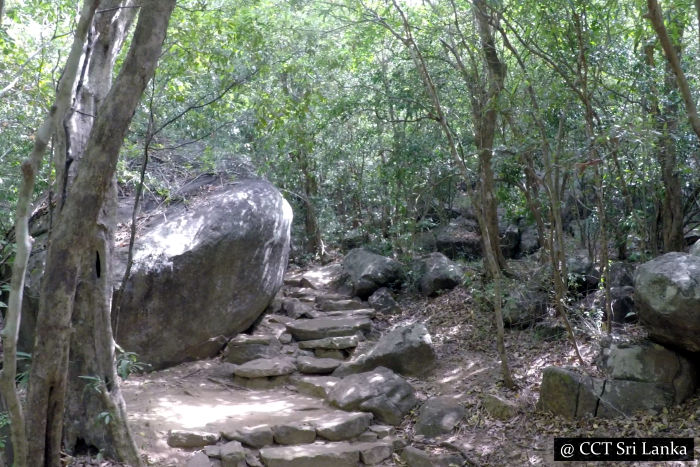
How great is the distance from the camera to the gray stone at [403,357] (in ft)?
25.4

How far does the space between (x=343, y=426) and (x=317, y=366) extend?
1.70 metres

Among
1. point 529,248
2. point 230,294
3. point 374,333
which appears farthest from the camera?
point 529,248

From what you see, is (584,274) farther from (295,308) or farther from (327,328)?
(295,308)

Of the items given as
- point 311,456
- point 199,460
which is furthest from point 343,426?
point 199,460

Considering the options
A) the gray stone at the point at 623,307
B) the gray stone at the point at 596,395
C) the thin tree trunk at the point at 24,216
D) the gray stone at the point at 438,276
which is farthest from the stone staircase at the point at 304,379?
the thin tree trunk at the point at 24,216

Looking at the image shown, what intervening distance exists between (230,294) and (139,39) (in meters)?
4.97

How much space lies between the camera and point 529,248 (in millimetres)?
12469

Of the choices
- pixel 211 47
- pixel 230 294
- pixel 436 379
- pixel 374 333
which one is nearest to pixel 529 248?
pixel 374 333


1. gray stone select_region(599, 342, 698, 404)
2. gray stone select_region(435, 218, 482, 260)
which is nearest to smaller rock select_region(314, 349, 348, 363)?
gray stone select_region(599, 342, 698, 404)

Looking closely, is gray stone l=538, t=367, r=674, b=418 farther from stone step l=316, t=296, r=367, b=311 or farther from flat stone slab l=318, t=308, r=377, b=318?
stone step l=316, t=296, r=367, b=311

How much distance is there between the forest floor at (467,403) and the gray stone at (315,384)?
0.14 m

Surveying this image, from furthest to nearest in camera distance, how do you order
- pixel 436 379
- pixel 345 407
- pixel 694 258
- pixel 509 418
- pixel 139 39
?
1. pixel 436 379
2. pixel 345 407
3. pixel 509 418
4. pixel 694 258
5. pixel 139 39

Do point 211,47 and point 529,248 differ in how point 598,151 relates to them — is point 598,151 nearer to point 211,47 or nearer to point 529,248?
point 211,47

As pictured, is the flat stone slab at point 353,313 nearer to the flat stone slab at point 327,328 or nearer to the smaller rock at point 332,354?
the flat stone slab at point 327,328
